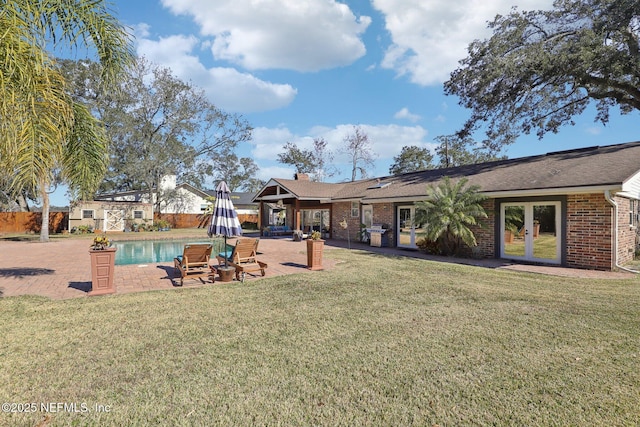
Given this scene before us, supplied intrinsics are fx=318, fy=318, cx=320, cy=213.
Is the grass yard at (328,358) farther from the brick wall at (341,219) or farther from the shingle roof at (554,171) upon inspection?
the brick wall at (341,219)

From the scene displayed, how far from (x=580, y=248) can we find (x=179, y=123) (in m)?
33.6

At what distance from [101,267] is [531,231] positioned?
1332 centimetres

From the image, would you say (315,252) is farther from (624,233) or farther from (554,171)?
(624,233)

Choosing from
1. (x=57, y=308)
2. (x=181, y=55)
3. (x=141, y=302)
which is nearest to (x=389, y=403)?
(x=141, y=302)

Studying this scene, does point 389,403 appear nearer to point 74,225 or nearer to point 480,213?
point 480,213

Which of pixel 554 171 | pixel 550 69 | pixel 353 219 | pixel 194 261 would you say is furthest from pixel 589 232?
pixel 194 261

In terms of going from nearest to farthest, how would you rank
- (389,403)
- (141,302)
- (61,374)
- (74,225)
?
(389,403) → (61,374) → (141,302) → (74,225)

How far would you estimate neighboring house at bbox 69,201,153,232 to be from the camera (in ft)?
88.7

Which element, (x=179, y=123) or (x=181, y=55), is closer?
(x=181, y=55)

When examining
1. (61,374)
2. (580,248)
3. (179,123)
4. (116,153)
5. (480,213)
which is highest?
(179,123)

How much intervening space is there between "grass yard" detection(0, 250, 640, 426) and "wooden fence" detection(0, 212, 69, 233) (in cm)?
2726

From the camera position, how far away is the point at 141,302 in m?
6.38

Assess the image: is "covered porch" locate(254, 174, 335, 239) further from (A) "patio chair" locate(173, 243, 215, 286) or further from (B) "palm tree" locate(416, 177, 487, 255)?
(A) "patio chair" locate(173, 243, 215, 286)

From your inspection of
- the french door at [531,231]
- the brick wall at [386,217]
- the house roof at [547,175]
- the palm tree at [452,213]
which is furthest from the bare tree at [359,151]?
the french door at [531,231]
